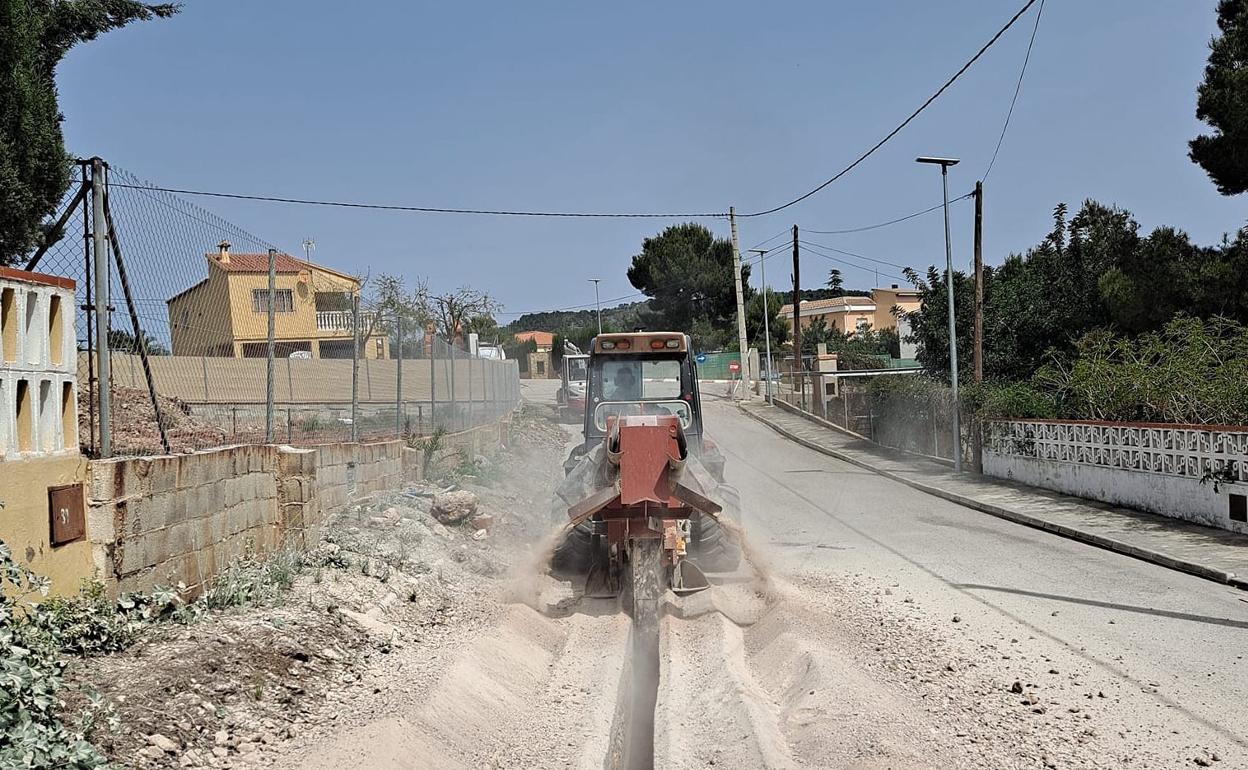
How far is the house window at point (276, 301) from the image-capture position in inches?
427

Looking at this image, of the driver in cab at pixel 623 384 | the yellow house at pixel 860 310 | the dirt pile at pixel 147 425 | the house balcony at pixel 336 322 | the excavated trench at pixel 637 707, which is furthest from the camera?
the yellow house at pixel 860 310

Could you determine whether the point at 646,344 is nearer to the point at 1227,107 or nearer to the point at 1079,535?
the point at 1079,535

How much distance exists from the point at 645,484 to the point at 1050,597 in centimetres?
460

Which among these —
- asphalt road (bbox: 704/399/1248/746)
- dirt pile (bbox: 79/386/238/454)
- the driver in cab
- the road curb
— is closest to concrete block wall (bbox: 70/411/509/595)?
dirt pile (bbox: 79/386/238/454)

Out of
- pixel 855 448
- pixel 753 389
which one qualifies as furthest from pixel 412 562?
pixel 753 389

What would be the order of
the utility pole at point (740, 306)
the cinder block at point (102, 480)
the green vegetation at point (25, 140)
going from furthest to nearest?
the utility pole at point (740, 306)
the green vegetation at point (25, 140)
the cinder block at point (102, 480)

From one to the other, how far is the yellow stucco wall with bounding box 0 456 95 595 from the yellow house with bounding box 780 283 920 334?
77077mm

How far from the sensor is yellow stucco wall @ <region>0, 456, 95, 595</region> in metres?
5.71

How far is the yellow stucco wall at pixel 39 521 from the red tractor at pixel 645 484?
14.1ft

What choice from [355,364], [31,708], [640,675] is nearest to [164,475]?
[31,708]

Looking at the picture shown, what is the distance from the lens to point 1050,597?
10.7m

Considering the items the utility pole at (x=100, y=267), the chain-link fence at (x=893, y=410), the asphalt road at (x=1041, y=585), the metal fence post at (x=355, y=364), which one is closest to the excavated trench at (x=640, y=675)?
the asphalt road at (x=1041, y=585)

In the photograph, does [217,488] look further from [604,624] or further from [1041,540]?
[1041,540]

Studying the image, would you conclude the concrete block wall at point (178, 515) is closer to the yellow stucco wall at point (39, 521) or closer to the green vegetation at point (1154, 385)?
the yellow stucco wall at point (39, 521)
